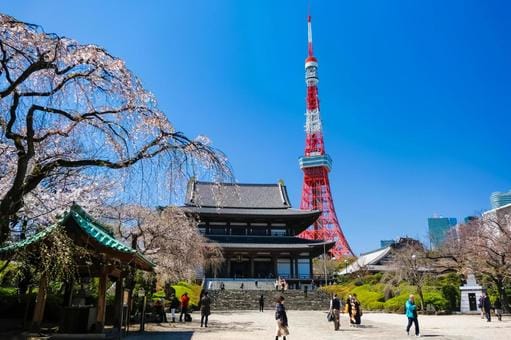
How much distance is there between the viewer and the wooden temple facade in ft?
130

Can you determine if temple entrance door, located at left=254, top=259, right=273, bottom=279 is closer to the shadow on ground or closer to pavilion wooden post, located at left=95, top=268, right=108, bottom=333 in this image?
the shadow on ground

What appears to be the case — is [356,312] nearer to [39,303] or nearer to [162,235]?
[162,235]

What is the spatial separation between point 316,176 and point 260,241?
93.0 ft

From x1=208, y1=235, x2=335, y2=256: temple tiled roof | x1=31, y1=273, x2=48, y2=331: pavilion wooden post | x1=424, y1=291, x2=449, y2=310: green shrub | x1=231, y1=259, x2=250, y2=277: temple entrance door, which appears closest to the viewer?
x1=31, y1=273, x2=48, y2=331: pavilion wooden post

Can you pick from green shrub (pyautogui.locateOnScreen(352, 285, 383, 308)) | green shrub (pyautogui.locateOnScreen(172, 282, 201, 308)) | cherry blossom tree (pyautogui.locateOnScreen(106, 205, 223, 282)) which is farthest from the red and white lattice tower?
cherry blossom tree (pyautogui.locateOnScreen(106, 205, 223, 282))

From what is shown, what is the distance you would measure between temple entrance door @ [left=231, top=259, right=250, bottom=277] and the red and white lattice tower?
23278 millimetres

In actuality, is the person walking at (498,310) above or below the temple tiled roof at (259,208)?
below

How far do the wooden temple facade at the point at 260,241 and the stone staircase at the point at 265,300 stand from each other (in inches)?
241

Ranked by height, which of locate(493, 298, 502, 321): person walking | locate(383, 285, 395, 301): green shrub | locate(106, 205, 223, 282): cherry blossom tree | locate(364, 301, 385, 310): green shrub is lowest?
locate(364, 301, 385, 310): green shrub

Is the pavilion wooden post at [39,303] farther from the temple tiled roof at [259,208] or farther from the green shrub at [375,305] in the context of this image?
the temple tiled roof at [259,208]

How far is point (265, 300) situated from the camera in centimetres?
3206

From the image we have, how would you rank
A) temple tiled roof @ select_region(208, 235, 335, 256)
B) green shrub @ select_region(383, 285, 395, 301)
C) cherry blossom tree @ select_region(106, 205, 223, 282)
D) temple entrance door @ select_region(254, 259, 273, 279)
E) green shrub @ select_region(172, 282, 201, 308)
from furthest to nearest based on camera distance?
temple entrance door @ select_region(254, 259, 273, 279), temple tiled roof @ select_region(208, 235, 335, 256), green shrub @ select_region(383, 285, 395, 301), green shrub @ select_region(172, 282, 201, 308), cherry blossom tree @ select_region(106, 205, 223, 282)

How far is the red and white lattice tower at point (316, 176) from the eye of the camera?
64.9 meters

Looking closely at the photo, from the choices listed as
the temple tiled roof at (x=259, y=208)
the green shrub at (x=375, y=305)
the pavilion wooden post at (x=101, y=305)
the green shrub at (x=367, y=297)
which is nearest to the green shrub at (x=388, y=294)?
the green shrub at (x=367, y=297)
